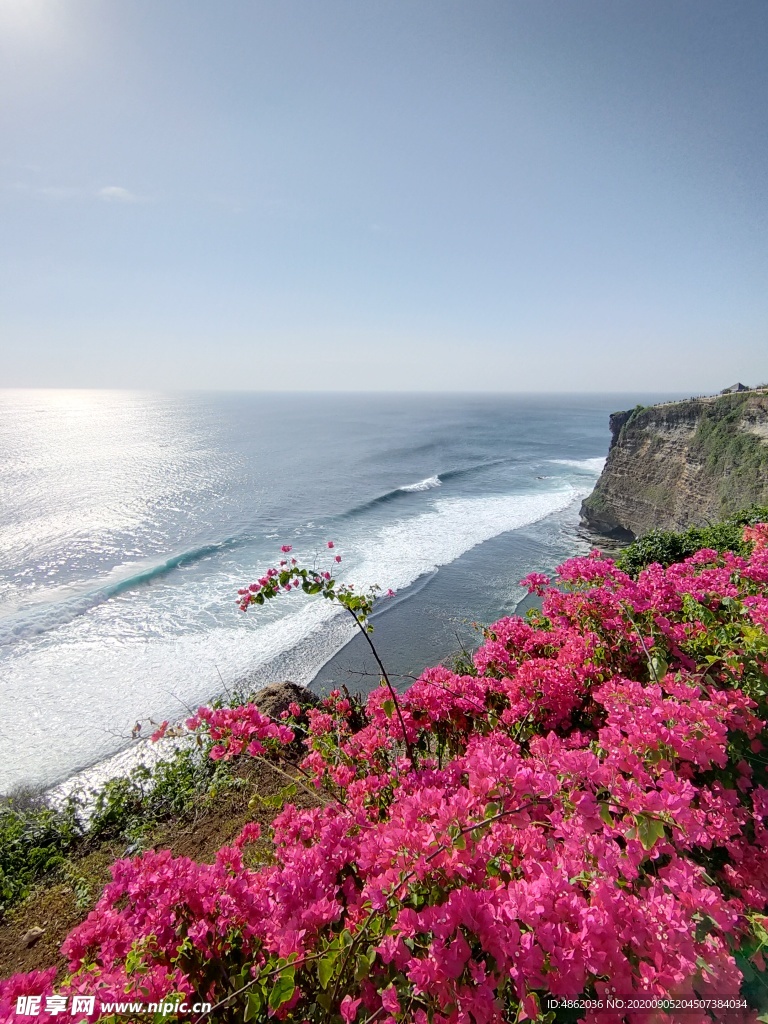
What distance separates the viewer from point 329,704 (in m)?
5.09

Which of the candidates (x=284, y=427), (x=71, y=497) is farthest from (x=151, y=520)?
(x=284, y=427)

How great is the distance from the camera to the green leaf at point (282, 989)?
61.2 inches

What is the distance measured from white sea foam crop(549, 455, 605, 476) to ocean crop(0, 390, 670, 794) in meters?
0.60

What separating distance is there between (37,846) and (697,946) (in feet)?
29.2

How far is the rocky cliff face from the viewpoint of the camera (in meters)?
21.4

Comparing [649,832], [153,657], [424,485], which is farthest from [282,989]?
[424,485]

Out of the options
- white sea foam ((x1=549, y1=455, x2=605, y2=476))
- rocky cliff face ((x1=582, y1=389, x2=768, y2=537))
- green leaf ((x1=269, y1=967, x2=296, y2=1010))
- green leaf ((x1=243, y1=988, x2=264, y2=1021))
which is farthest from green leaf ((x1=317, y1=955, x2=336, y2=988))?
white sea foam ((x1=549, y1=455, x2=605, y2=476))

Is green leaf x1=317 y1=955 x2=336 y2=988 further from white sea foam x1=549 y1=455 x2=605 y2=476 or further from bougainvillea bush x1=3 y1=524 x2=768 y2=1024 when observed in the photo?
white sea foam x1=549 y1=455 x2=605 y2=476

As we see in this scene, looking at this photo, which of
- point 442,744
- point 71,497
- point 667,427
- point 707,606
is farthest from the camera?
point 71,497

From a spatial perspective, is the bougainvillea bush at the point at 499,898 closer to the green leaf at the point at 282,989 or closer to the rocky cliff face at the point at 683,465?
the green leaf at the point at 282,989

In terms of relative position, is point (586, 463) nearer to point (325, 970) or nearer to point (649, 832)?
point (649, 832)

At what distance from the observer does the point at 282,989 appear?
1592 millimetres

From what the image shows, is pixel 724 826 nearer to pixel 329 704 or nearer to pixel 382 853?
pixel 382 853

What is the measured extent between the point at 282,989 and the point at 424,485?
37445mm
